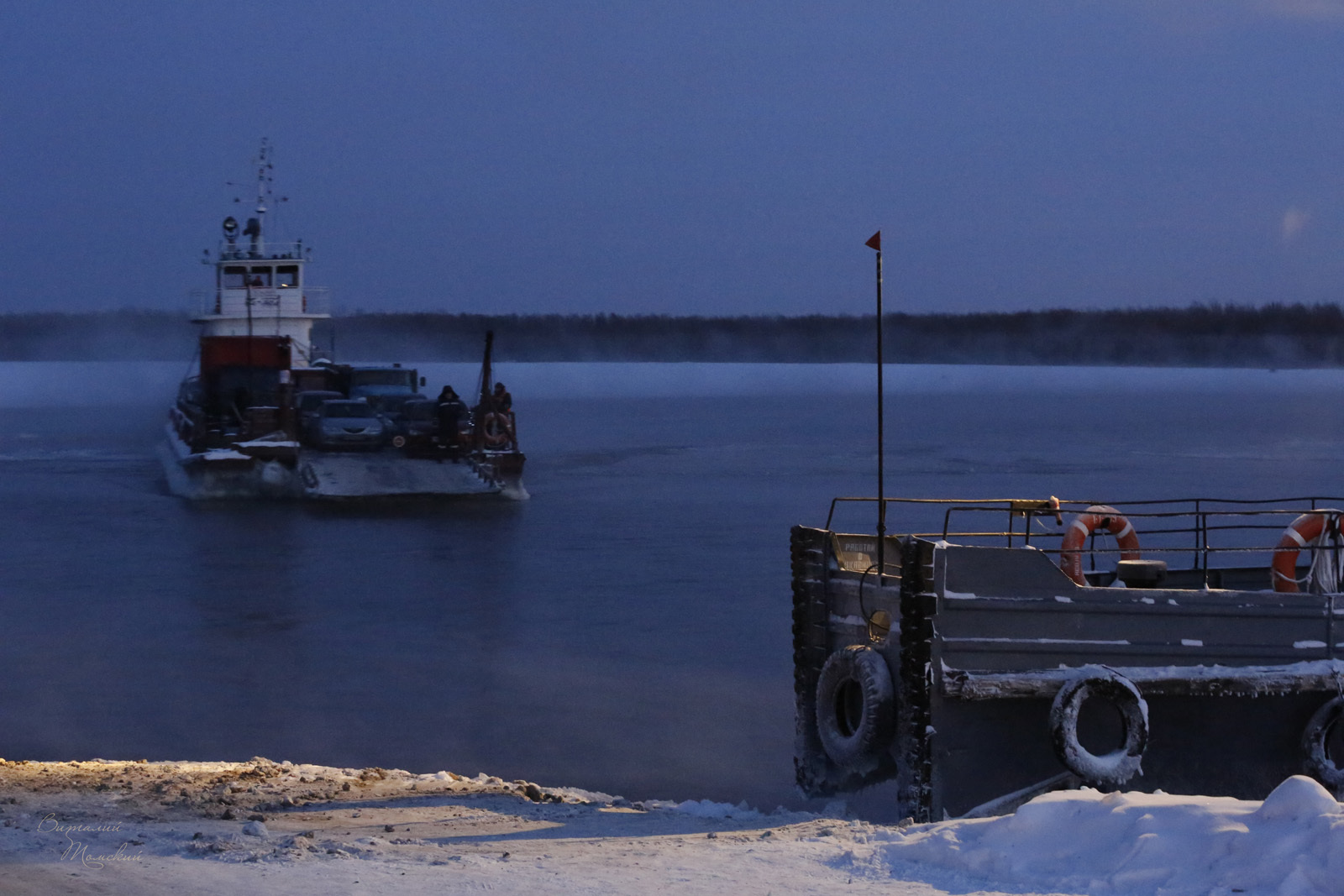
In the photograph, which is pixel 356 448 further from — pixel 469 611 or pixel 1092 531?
pixel 1092 531

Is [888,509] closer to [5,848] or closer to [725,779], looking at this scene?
[725,779]

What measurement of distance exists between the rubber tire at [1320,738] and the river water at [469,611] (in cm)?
431

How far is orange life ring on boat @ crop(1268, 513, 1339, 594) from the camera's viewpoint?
10.9 meters

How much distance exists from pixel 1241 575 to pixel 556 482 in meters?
34.8

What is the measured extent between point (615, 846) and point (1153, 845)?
3.15 meters

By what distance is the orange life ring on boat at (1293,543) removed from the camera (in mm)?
10891

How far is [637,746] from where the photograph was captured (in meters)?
13.9

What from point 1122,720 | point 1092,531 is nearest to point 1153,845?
point 1122,720

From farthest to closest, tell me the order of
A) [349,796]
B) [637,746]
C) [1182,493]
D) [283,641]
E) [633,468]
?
1. [633,468]
2. [1182,493]
3. [283,641]
4. [637,746]
5. [349,796]

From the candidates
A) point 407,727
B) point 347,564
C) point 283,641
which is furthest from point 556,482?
point 407,727

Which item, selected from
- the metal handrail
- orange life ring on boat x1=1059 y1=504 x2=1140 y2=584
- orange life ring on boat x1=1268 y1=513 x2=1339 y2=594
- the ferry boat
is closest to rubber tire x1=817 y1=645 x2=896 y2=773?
the metal handrail

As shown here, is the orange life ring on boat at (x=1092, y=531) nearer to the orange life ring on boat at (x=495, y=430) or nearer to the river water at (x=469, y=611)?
the river water at (x=469, y=611)

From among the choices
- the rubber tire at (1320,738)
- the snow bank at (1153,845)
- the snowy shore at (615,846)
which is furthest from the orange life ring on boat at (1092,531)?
the snow bank at (1153,845)

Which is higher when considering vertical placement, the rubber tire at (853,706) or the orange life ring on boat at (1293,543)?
the orange life ring on boat at (1293,543)
